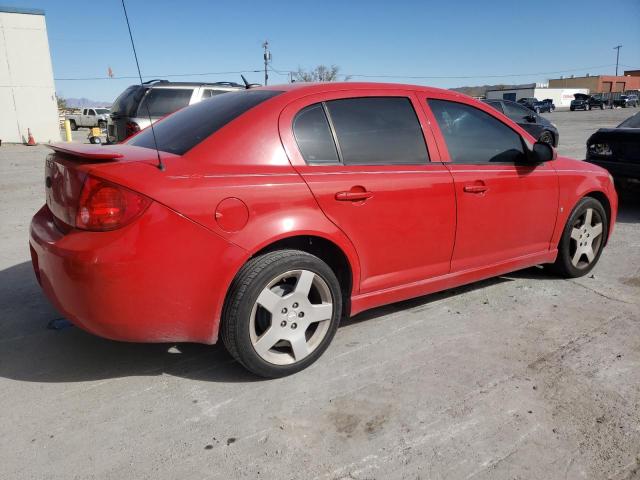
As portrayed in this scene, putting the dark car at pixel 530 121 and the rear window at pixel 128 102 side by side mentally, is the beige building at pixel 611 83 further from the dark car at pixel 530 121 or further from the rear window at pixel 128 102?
the rear window at pixel 128 102

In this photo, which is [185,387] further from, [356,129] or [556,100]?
[556,100]

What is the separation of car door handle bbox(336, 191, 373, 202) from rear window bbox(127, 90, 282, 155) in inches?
28.6

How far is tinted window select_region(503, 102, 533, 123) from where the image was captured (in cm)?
1495

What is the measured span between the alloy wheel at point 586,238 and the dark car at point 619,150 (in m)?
2.95

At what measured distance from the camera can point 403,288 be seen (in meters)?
3.31

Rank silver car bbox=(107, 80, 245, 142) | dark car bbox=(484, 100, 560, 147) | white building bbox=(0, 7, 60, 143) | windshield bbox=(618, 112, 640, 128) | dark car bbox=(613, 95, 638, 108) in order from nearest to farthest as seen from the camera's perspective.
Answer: windshield bbox=(618, 112, 640, 128) < silver car bbox=(107, 80, 245, 142) < dark car bbox=(484, 100, 560, 147) < white building bbox=(0, 7, 60, 143) < dark car bbox=(613, 95, 638, 108)

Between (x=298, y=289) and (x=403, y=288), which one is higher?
(x=298, y=289)

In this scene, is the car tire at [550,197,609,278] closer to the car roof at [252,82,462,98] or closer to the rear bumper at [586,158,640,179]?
the car roof at [252,82,462,98]

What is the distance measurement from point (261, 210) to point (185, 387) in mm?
1057

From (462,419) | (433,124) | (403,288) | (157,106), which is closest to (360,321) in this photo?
(403,288)

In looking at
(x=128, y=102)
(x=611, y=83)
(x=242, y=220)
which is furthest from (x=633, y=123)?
(x=611, y=83)

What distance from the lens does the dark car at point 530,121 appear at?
1443 centimetres

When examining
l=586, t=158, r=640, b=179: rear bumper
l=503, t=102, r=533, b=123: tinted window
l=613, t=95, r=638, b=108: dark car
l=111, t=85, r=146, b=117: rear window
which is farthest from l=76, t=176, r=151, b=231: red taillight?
l=613, t=95, r=638, b=108: dark car

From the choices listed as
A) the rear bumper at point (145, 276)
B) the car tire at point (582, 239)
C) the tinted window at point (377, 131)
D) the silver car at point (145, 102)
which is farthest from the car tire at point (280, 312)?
the silver car at point (145, 102)
